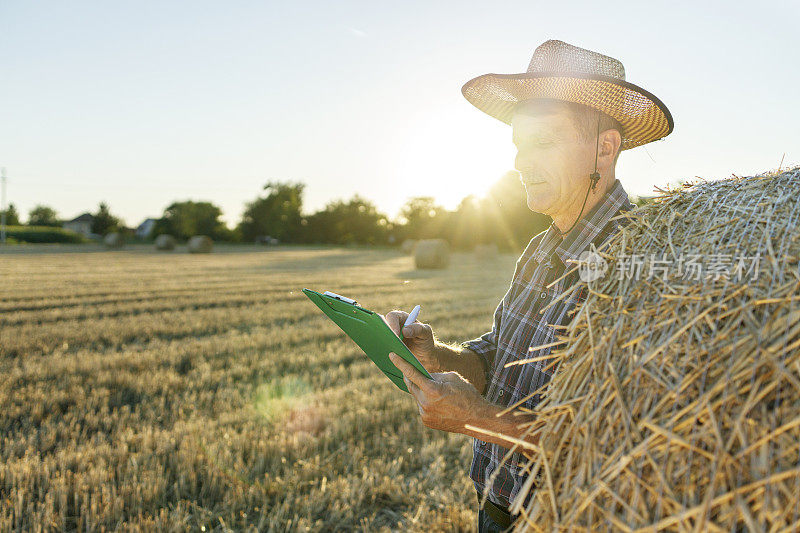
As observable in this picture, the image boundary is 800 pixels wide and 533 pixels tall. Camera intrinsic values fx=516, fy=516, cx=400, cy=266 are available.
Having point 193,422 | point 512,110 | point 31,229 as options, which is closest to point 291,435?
point 193,422

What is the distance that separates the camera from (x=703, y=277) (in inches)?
53.9

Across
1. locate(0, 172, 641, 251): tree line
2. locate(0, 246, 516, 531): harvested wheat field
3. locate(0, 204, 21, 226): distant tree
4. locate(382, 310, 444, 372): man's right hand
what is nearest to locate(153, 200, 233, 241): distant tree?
locate(0, 172, 641, 251): tree line

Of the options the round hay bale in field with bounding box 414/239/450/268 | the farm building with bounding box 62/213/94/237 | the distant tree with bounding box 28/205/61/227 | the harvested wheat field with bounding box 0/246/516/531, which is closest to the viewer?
the harvested wheat field with bounding box 0/246/516/531

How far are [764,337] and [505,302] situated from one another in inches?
50.8

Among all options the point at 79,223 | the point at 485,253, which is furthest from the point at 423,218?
the point at 79,223

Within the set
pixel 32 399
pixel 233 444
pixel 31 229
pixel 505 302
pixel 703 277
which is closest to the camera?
pixel 703 277

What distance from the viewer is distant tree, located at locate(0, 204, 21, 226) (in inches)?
3000

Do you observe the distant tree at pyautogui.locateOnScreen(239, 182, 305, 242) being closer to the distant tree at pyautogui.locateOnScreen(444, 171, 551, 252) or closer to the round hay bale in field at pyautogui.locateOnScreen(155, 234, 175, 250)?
the distant tree at pyautogui.locateOnScreen(444, 171, 551, 252)

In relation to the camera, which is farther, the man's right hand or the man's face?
the man's right hand

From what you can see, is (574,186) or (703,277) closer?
(703,277)

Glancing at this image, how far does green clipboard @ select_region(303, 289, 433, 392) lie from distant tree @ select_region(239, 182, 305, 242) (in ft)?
238

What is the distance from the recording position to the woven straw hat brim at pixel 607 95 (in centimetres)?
200

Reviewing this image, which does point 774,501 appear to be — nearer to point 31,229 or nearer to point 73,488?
point 73,488
